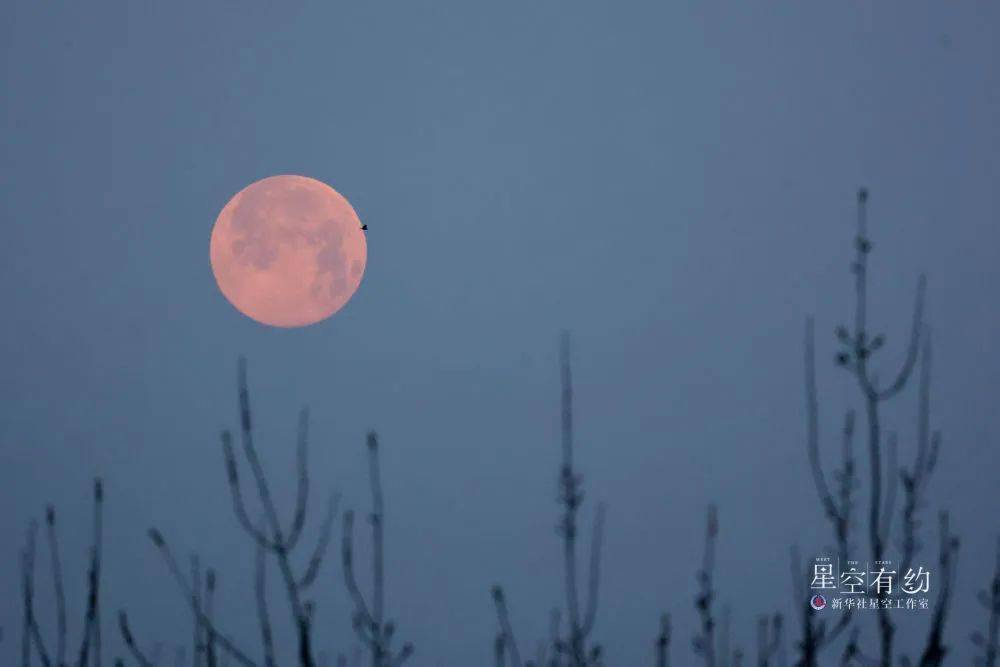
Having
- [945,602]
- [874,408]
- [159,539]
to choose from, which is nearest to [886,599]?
[945,602]

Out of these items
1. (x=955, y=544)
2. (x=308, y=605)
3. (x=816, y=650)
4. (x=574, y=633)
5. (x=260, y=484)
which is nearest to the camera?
(x=308, y=605)

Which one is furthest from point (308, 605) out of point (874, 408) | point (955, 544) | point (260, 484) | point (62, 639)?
point (955, 544)

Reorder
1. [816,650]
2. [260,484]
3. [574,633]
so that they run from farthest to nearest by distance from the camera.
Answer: [574,633] < [816,650] < [260,484]

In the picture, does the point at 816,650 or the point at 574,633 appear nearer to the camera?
the point at 816,650

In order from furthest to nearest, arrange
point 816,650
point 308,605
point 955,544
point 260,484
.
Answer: point 955,544 → point 816,650 → point 260,484 → point 308,605

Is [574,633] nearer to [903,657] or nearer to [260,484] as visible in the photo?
[903,657]

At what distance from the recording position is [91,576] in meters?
4.06

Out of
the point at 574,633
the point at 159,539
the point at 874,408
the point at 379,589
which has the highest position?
the point at 874,408

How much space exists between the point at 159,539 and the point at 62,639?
929 mm

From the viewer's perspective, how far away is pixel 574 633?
473 cm

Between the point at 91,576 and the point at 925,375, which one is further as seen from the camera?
the point at 925,375

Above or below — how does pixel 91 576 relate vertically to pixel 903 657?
above

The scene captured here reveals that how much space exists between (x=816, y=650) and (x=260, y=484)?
7.59 feet

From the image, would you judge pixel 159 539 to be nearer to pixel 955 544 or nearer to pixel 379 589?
pixel 379 589
